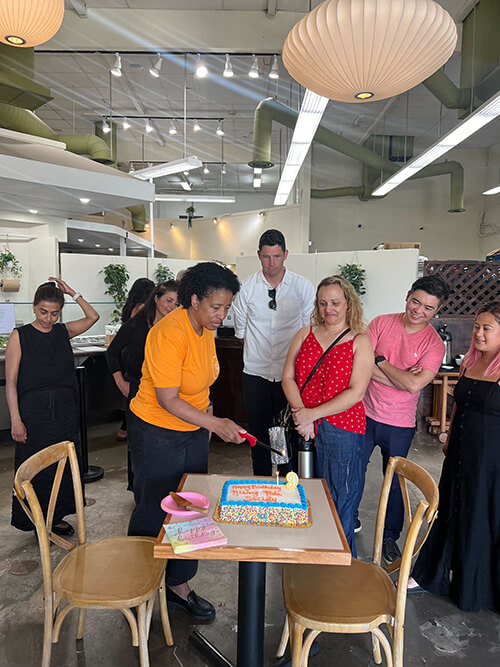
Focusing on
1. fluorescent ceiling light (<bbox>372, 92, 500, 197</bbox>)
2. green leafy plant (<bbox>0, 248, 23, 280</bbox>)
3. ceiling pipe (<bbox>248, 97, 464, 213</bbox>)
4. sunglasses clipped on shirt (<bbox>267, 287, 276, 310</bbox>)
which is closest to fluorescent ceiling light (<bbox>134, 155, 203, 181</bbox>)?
ceiling pipe (<bbox>248, 97, 464, 213</bbox>)

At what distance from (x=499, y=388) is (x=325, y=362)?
796mm

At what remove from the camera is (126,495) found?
3.52 m

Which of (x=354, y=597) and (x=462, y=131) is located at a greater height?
(x=462, y=131)

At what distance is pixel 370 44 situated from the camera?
7.04ft

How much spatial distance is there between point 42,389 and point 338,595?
2099 millimetres

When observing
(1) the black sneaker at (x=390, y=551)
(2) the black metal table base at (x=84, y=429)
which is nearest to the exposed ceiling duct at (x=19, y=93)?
(2) the black metal table base at (x=84, y=429)

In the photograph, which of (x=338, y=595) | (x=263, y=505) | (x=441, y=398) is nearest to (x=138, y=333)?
(x=263, y=505)

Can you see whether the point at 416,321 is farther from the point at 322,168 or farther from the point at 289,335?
the point at 322,168

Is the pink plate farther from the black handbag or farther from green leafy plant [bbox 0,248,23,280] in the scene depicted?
green leafy plant [bbox 0,248,23,280]

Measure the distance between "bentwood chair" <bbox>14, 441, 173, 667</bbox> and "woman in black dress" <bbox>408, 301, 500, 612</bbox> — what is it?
1437 mm

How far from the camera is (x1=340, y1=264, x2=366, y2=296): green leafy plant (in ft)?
26.1

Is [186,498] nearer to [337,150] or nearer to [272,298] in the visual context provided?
[272,298]

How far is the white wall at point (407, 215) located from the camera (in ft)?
36.3

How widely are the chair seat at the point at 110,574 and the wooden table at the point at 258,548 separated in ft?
1.09
